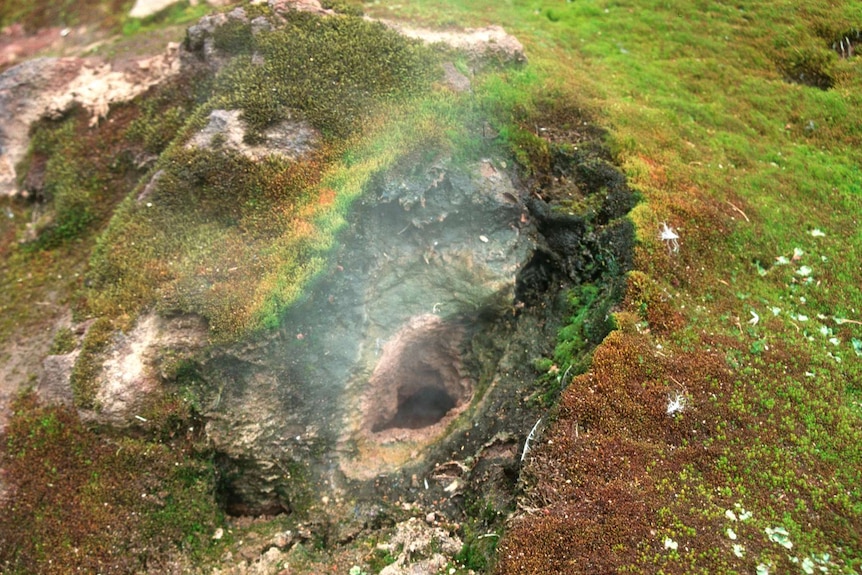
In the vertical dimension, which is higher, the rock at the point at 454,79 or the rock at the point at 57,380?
the rock at the point at 454,79

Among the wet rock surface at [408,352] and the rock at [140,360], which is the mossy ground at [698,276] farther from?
the wet rock surface at [408,352]

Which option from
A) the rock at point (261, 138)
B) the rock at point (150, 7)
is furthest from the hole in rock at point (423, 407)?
the rock at point (150, 7)

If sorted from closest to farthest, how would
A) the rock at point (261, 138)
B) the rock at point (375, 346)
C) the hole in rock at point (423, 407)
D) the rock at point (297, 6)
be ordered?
the rock at point (375, 346)
the rock at point (261, 138)
the hole in rock at point (423, 407)
the rock at point (297, 6)

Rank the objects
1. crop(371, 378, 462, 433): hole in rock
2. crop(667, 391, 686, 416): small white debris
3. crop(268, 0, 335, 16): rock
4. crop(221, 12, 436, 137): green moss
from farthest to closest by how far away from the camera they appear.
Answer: crop(268, 0, 335, 16): rock < crop(371, 378, 462, 433): hole in rock < crop(221, 12, 436, 137): green moss < crop(667, 391, 686, 416): small white debris

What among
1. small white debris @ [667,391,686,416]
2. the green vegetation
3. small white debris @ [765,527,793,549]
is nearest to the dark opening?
the green vegetation

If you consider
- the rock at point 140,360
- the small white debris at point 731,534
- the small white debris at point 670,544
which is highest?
the small white debris at point 731,534

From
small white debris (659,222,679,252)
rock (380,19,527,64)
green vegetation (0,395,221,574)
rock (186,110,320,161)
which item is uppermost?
rock (380,19,527,64)

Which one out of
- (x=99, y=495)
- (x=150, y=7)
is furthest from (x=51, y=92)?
(x=99, y=495)

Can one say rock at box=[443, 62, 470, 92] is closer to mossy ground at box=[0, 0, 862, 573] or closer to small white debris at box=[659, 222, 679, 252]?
mossy ground at box=[0, 0, 862, 573]
